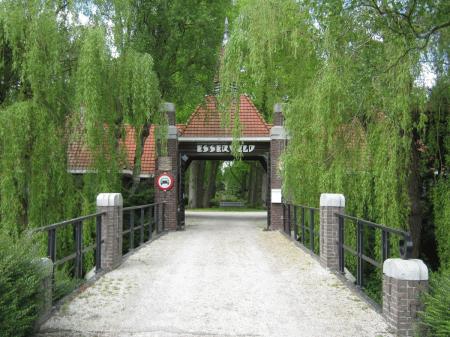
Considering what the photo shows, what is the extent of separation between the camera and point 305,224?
39.1 feet

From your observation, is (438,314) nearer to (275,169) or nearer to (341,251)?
(341,251)

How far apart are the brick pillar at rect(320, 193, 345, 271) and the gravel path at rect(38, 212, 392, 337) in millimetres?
235

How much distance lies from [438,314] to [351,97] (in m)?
5.16

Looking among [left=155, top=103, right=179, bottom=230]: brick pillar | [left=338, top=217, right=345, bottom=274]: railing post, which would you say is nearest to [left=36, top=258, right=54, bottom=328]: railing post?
[left=338, top=217, right=345, bottom=274]: railing post

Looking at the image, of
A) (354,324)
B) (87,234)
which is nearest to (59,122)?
(87,234)

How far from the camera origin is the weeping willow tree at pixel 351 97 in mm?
8344

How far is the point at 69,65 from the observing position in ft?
35.2

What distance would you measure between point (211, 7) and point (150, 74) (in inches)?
212

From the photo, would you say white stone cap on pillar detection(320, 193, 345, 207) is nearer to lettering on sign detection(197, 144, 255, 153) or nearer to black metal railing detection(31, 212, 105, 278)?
black metal railing detection(31, 212, 105, 278)

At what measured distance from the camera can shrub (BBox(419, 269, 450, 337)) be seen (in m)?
3.92

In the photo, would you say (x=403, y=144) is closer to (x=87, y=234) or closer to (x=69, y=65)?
(x=87, y=234)

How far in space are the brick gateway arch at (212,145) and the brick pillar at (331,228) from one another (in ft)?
23.6

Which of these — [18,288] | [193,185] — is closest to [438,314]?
[18,288]

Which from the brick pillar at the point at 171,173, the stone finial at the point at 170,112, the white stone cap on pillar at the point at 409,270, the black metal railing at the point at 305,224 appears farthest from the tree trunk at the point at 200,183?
the white stone cap on pillar at the point at 409,270
